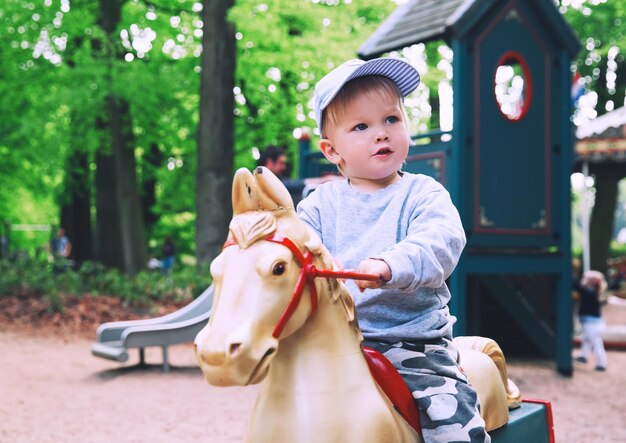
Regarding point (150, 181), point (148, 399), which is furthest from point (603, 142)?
point (150, 181)

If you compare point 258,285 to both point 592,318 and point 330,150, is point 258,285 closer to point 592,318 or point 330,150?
point 330,150

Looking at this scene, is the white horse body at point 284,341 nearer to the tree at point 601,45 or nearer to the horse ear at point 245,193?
the horse ear at point 245,193

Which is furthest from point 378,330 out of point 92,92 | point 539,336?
point 92,92

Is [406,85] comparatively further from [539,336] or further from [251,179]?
[539,336]

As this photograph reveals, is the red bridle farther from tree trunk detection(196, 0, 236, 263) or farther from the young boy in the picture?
tree trunk detection(196, 0, 236, 263)

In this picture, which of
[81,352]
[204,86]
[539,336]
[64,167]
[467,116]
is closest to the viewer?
[467,116]

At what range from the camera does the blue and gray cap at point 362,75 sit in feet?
6.59

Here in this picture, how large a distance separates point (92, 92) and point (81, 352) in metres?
7.05

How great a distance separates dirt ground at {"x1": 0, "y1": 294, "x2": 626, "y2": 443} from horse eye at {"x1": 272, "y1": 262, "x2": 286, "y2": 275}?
154 inches

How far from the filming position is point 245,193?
174cm

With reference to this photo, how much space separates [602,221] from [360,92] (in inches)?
831

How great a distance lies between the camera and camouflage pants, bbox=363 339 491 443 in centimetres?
197

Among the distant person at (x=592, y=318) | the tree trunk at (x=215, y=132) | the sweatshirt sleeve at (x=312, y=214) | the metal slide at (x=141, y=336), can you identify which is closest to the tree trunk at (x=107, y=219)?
the tree trunk at (x=215, y=132)

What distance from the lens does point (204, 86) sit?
42.5ft
